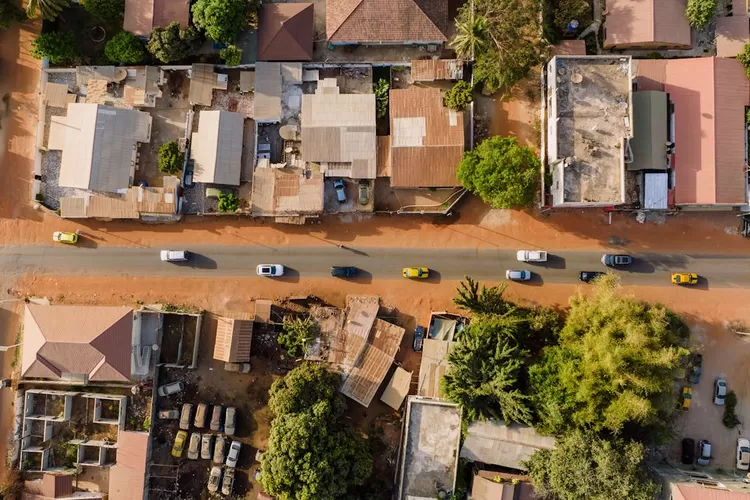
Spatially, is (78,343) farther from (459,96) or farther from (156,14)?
(459,96)

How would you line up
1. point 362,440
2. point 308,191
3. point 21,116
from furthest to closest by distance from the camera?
point 21,116
point 308,191
point 362,440

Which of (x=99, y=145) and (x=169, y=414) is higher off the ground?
(x=99, y=145)

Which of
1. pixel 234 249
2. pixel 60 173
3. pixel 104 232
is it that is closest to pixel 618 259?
pixel 234 249

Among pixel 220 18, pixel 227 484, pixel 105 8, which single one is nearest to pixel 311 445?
pixel 227 484

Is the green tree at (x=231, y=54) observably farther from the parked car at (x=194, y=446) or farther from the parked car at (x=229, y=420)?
the parked car at (x=194, y=446)

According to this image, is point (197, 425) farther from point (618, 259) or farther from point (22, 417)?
point (618, 259)

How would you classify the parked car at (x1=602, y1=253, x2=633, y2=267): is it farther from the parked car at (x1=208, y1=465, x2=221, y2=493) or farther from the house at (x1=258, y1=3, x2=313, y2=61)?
the parked car at (x1=208, y1=465, x2=221, y2=493)

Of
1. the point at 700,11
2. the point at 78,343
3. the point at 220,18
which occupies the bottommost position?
the point at 78,343
